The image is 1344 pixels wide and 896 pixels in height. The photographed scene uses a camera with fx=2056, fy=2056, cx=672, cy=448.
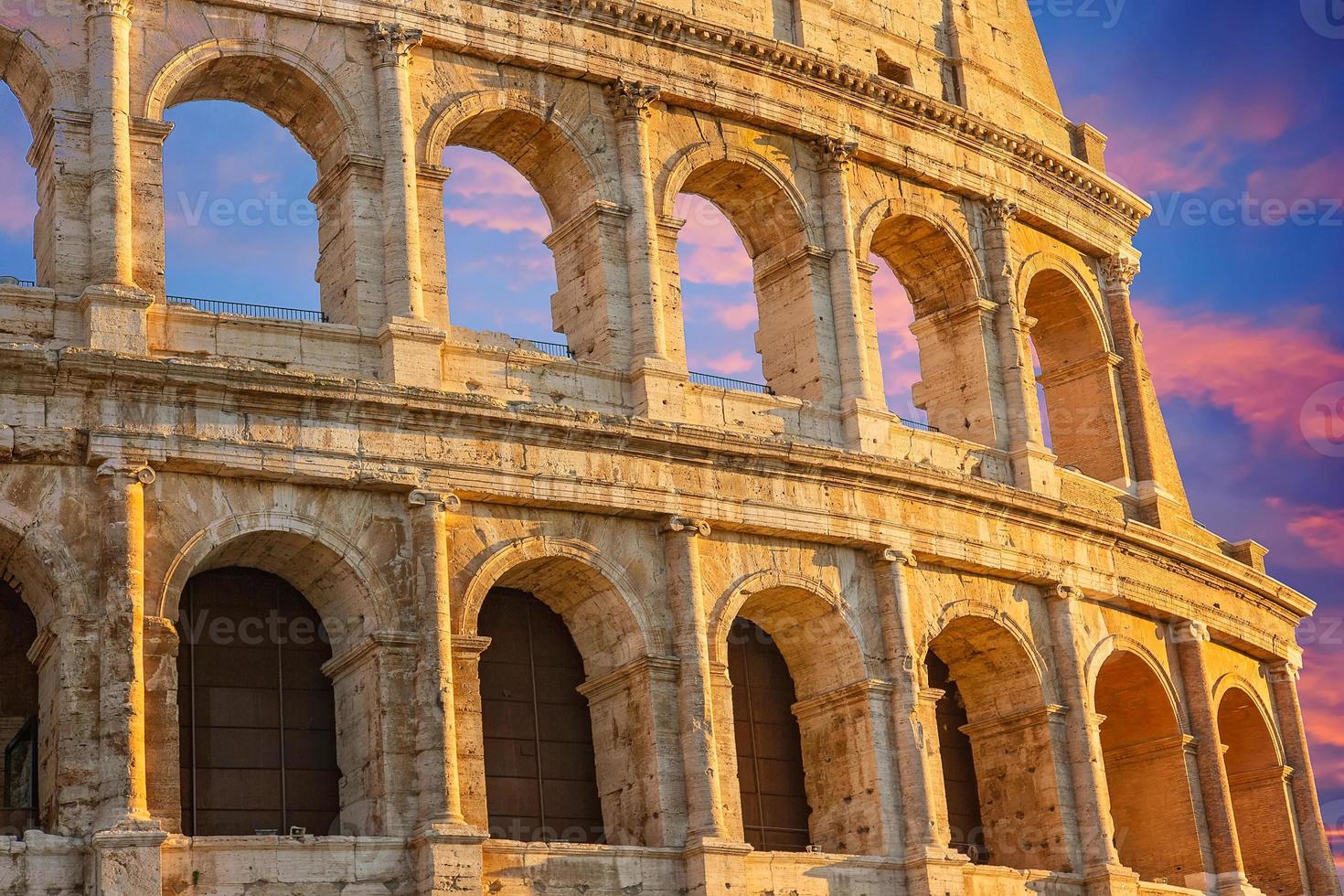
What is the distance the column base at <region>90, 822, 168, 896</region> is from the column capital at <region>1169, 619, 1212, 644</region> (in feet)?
50.7

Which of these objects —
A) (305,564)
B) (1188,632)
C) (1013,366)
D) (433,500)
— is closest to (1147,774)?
(1188,632)

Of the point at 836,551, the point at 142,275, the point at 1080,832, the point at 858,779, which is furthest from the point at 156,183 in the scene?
the point at 1080,832

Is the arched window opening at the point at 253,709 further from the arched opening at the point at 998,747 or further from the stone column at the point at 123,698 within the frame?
the arched opening at the point at 998,747

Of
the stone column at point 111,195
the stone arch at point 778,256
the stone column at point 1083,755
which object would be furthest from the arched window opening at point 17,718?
the stone column at point 1083,755

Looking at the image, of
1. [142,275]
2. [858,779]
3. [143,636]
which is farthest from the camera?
[858,779]

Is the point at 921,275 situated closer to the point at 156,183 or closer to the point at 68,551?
the point at 156,183

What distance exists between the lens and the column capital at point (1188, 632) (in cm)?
2870

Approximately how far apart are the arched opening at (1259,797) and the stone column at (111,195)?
17058 mm

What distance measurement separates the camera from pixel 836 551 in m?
24.5

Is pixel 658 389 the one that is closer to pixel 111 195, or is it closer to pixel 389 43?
pixel 389 43

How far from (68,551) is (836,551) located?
29.8ft

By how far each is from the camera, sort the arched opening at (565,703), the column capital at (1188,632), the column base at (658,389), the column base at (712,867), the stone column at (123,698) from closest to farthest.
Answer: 1. the stone column at (123,698)
2. the column base at (712,867)
3. the arched opening at (565,703)
4. the column base at (658,389)
5. the column capital at (1188,632)

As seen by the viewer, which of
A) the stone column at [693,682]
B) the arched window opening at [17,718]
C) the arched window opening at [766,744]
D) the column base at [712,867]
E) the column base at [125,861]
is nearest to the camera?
the column base at [125,861]

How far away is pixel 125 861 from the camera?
18578 mm
